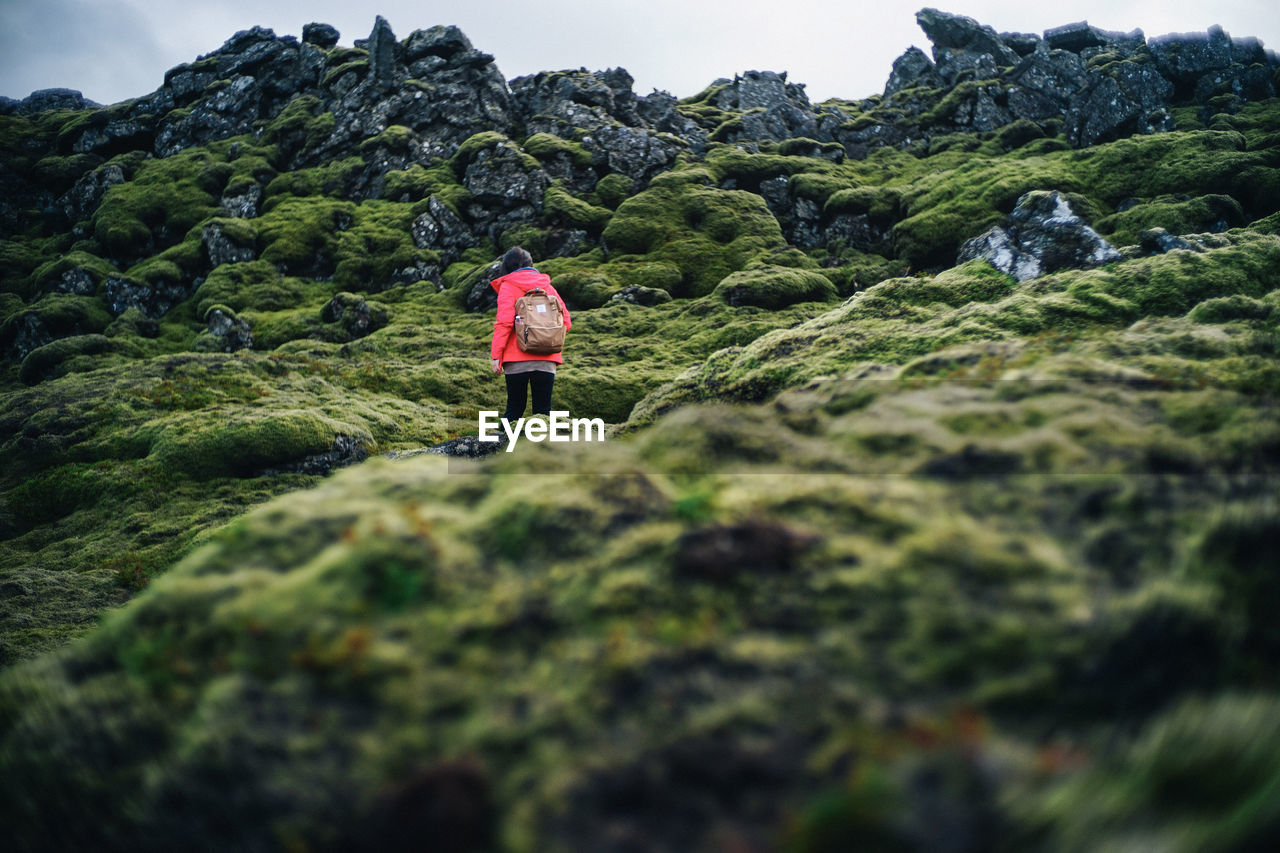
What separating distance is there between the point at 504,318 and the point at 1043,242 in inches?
570

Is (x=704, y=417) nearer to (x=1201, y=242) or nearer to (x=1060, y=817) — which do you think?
(x=1060, y=817)

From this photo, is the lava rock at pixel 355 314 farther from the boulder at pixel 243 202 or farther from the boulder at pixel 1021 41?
the boulder at pixel 1021 41

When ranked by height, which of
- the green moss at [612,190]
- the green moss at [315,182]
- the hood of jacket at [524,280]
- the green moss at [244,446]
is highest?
the green moss at [315,182]

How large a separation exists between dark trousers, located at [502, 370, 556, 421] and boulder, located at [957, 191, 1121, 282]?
11626 millimetres

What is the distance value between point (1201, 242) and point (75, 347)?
48232 mm

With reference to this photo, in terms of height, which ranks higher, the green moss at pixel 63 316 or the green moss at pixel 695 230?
the green moss at pixel 695 230

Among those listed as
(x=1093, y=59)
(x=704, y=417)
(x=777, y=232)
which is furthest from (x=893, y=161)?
(x=704, y=417)

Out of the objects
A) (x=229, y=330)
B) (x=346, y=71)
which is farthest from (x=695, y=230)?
(x=346, y=71)

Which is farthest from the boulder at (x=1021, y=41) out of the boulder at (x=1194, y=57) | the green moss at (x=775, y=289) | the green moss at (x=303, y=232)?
the green moss at (x=303, y=232)

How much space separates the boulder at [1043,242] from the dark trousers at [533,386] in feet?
38.1

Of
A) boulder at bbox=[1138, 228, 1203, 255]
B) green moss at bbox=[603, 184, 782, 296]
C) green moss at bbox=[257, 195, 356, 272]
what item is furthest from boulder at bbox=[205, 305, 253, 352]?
boulder at bbox=[1138, 228, 1203, 255]

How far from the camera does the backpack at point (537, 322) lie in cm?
1255

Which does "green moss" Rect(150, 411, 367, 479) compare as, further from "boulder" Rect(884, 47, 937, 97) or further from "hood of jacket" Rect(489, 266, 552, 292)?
"boulder" Rect(884, 47, 937, 97)

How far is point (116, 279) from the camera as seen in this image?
44000mm
